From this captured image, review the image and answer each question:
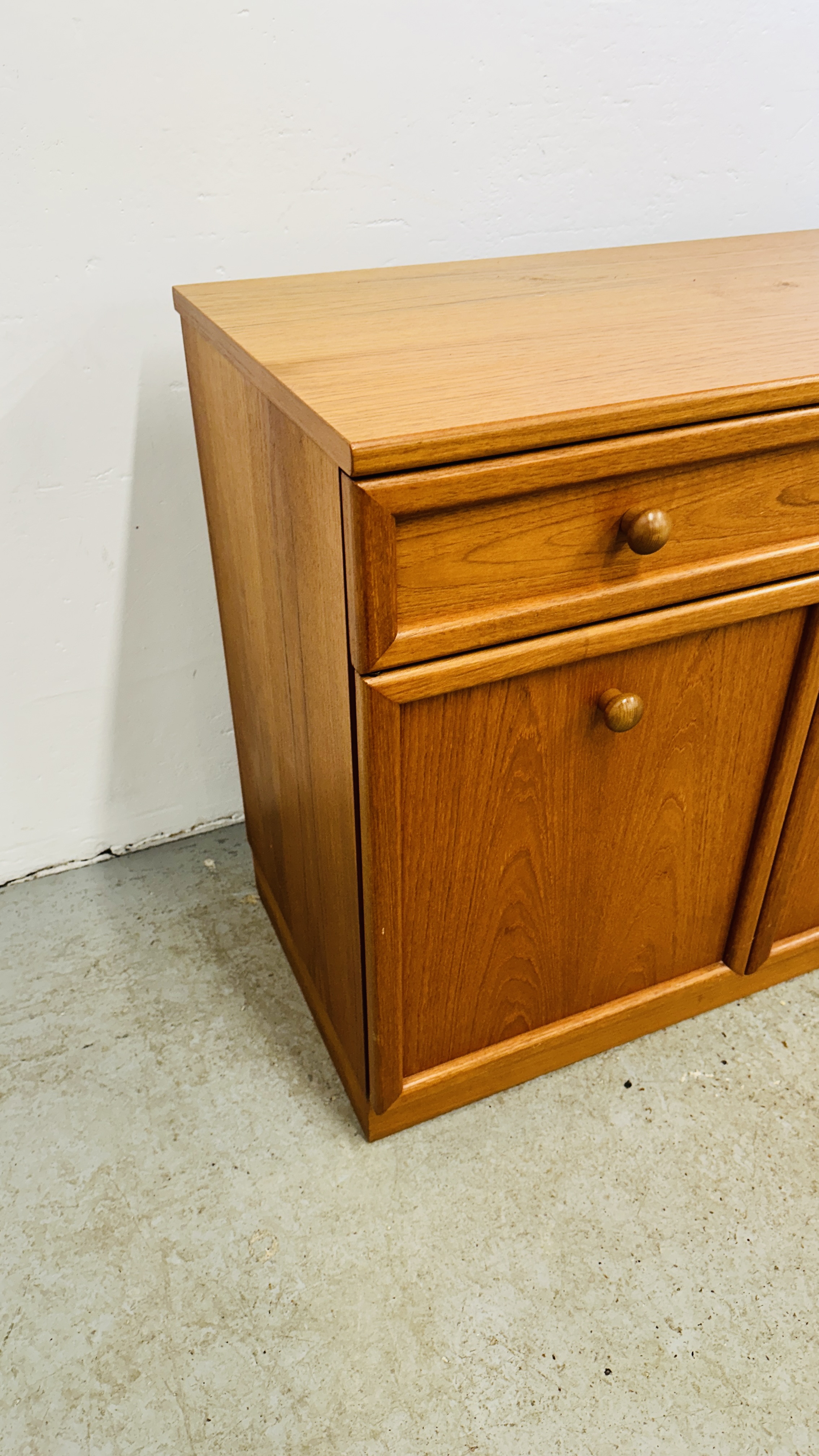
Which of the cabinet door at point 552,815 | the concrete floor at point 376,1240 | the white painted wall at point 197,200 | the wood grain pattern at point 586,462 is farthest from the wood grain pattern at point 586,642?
the white painted wall at point 197,200

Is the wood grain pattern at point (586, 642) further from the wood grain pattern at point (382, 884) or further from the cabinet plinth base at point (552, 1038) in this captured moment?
the cabinet plinth base at point (552, 1038)

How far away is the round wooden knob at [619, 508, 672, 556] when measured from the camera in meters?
0.75

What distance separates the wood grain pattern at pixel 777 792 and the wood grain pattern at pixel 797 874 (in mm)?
10

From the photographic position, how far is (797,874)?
112 centimetres

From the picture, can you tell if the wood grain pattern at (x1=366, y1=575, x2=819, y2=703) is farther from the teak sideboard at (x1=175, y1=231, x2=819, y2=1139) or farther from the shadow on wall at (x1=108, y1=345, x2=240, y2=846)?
the shadow on wall at (x1=108, y1=345, x2=240, y2=846)

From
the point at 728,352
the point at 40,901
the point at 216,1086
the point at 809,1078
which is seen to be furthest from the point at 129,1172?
the point at 728,352

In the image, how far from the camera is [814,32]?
4.29 ft

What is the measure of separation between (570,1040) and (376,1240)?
287 mm

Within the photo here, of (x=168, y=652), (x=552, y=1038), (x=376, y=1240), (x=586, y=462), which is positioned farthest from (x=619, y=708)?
(x=168, y=652)

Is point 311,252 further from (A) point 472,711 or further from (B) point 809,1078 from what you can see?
(B) point 809,1078

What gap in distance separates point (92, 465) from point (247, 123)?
0.42 m

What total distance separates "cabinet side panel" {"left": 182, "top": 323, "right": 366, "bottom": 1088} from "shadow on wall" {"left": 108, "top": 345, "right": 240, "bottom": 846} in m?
0.09

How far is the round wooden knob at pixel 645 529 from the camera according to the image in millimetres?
754

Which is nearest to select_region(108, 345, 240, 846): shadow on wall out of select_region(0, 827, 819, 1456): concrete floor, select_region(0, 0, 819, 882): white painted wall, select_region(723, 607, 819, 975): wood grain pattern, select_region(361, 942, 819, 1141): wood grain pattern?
select_region(0, 0, 819, 882): white painted wall
